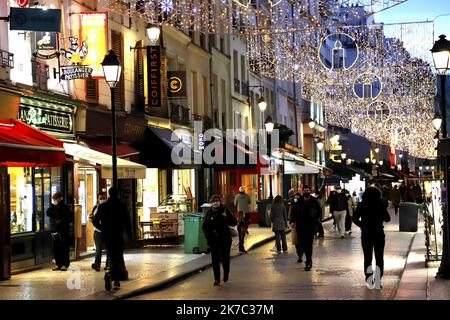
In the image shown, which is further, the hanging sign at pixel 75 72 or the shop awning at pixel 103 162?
the shop awning at pixel 103 162

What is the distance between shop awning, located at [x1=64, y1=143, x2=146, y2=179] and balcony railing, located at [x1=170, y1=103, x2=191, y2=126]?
9745mm

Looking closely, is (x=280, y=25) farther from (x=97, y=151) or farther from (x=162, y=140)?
(x=162, y=140)

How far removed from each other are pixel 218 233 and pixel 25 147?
399cm

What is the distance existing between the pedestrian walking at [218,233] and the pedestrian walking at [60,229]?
12.5 feet

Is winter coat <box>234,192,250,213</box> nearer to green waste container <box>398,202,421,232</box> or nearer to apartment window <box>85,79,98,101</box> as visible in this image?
apartment window <box>85,79,98,101</box>

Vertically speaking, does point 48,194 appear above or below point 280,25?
below

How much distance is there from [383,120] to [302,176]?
25.2 metres

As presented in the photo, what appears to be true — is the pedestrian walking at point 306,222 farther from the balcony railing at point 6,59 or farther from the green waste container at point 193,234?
the balcony railing at point 6,59

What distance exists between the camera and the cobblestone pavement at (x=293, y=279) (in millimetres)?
16172

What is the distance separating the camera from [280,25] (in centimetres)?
1788

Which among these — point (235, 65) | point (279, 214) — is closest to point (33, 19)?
point (279, 214)

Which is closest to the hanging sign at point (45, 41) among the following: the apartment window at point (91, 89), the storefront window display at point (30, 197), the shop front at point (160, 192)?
the storefront window display at point (30, 197)

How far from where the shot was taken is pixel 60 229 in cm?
2045
